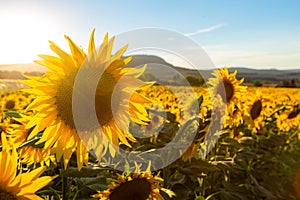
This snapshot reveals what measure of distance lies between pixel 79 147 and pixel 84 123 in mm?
117

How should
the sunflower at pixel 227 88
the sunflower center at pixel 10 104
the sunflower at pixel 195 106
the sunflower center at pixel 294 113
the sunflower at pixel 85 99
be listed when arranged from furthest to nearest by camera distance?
1. the sunflower center at pixel 10 104
2. the sunflower center at pixel 294 113
3. the sunflower at pixel 227 88
4. the sunflower at pixel 195 106
5. the sunflower at pixel 85 99

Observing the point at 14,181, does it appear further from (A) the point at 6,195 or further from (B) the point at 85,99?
(B) the point at 85,99

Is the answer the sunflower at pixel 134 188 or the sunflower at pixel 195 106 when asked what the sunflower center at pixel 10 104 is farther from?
the sunflower at pixel 134 188

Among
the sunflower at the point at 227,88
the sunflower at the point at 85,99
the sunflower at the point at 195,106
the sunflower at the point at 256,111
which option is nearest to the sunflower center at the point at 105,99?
the sunflower at the point at 85,99

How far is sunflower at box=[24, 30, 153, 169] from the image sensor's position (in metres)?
1.82

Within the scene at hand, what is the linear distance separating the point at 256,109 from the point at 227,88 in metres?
Result: 1.11

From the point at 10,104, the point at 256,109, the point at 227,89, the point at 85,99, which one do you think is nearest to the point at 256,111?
the point at 256,109

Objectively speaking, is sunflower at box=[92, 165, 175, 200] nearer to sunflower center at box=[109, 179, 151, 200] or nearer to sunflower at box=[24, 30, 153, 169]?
sunflower center at box=[109, 179, 151, 200]

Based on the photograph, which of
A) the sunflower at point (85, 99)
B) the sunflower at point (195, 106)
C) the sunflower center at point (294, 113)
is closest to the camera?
the sunflower at point (85, 99)

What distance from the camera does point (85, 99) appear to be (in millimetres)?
1834

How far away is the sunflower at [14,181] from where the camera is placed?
53.3 inches

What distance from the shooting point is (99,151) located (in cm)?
204

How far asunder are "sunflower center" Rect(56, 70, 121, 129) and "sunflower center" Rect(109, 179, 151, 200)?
589 millimetres

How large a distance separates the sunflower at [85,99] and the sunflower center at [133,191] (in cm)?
48
